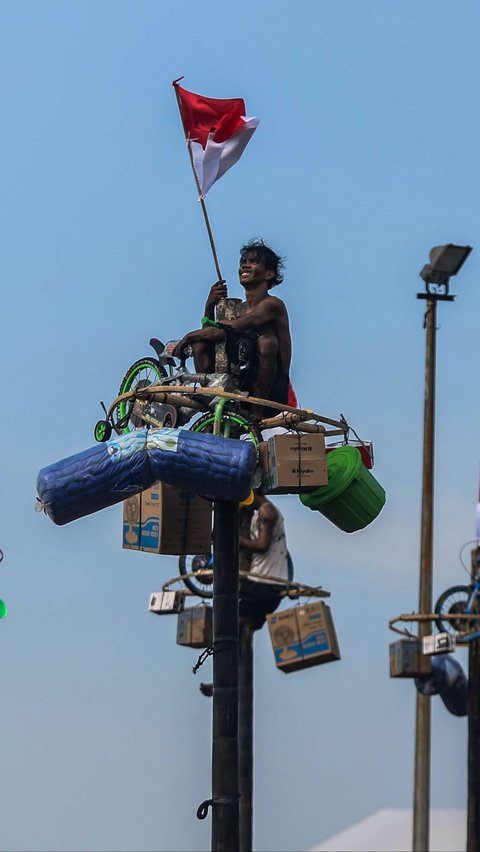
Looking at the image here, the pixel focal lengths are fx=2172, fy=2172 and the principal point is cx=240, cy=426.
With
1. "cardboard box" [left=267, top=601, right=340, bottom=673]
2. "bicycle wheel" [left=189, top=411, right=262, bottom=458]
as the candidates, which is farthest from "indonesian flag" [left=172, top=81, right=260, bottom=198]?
"cardboard box" [left=267, top=601, right=340, bottom=673]

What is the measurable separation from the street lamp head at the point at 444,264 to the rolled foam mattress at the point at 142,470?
40.8 feet

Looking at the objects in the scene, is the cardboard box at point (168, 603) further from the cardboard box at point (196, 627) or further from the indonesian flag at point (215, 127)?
the indonesian flag at point (215, 127)

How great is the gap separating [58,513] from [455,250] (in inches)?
509

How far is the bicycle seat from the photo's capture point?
19.1 m

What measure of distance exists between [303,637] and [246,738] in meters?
3.29

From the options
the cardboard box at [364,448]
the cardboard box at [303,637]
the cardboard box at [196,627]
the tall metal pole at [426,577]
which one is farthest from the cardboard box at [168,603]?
the cardboard box at [364,448]

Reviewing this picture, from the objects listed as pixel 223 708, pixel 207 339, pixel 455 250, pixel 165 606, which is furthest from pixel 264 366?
pixel 455 250

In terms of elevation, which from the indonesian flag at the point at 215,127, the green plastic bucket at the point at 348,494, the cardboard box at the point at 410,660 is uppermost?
the indonesian flag at the point at 215,127

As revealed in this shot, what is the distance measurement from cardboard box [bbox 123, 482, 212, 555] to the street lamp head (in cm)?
1108

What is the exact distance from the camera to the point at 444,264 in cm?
2961

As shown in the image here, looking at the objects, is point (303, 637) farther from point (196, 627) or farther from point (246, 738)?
point (246, 738)

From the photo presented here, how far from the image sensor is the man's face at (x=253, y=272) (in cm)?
1917

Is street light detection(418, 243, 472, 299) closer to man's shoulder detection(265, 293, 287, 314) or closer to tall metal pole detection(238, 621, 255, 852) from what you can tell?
tall metal pole detection(238, 621, 255, 852)

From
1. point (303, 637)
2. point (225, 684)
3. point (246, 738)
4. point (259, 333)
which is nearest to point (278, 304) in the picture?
point (259, 333)
